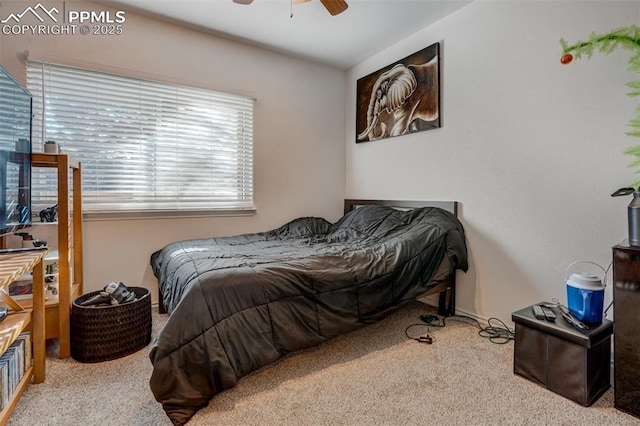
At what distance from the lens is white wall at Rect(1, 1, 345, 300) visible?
251 centimetres

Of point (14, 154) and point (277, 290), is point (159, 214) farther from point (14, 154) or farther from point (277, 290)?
point (277, 290)

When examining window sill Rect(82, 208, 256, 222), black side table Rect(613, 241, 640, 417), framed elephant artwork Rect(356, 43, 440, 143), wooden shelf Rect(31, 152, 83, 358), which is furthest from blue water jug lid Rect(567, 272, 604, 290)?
wooden shelf Rect(31, 152, 83, 358)

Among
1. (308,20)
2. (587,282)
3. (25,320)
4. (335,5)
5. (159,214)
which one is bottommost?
(25,320)

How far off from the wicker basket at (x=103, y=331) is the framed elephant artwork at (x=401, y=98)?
2.67 m

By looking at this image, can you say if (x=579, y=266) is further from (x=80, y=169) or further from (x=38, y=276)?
(x=80, y=169)

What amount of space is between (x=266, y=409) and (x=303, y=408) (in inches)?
6.7

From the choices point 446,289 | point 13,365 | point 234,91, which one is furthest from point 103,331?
point 446,289

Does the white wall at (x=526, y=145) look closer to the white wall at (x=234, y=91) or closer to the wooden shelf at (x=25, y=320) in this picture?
the white wall at (x=234, y=91)

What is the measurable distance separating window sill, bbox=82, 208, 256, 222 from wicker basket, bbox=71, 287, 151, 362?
2.81 feet

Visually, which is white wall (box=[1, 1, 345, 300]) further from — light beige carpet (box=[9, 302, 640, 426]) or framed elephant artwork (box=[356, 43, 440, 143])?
light beige carpet (box=[9, 302, 640, 426])

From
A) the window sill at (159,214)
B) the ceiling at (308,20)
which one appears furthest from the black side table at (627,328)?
the window sill at (159,214)

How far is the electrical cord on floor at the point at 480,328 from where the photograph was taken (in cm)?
216

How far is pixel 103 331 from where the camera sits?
1.85 metres

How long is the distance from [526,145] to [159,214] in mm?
2947
